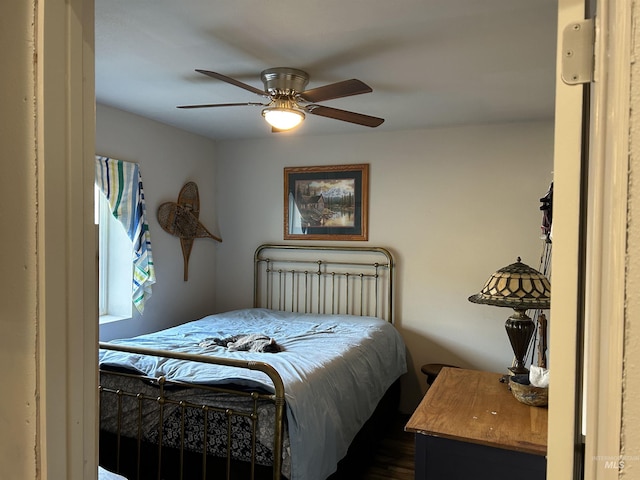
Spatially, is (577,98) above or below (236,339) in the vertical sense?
above

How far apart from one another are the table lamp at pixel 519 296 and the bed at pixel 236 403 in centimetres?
94

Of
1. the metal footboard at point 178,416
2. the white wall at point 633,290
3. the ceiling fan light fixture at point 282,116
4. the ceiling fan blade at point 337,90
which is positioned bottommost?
the metal footboard at point 178,416

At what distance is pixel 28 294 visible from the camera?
2.65 feet

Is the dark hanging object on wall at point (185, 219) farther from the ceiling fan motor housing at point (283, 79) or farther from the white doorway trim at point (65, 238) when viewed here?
the white doorway trim at point (65, 238)

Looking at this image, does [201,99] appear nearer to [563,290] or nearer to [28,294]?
[28,294]

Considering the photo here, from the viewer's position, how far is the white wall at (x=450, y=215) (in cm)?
363

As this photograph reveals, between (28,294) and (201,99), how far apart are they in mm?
2494

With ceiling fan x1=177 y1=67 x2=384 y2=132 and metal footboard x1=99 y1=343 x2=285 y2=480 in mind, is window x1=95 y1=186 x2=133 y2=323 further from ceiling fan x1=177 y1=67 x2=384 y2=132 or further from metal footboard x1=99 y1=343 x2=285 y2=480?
ceiling fan x1=177 y1=67 x2=384 y2=132

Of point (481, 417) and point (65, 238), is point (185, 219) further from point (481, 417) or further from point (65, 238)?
point (65, 238)

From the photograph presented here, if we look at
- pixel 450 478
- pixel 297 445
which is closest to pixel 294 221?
pixel 297 445

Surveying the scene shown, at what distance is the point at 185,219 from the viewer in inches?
161

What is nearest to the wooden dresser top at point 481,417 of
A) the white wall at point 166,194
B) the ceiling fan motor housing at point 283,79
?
the ceiling fan motor housing at point 283,79

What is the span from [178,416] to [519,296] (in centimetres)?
164

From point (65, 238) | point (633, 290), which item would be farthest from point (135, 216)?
point (633, 290)
